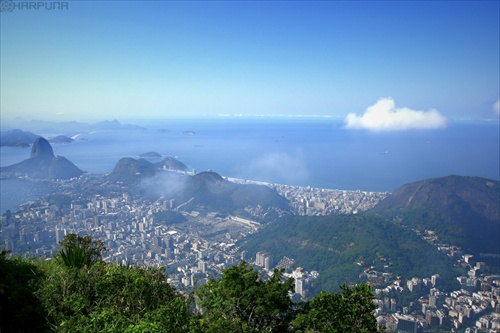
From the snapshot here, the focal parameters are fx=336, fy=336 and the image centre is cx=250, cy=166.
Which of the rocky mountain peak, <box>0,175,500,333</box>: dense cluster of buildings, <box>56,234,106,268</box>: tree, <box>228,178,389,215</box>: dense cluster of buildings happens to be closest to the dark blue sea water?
the rocky mountain peak

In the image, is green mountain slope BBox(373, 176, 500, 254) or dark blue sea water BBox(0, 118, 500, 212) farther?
dark blue sea water BBox(0, 118, 500, 212)

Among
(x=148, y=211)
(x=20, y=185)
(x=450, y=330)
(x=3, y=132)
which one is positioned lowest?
(x=450, y=330)

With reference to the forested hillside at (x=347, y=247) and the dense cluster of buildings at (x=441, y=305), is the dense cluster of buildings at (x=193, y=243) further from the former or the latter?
the forested hillside at (x=347, y=247)

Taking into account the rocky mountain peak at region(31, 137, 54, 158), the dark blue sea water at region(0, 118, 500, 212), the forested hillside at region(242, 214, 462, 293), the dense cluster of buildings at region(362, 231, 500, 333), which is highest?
the rocky mountain peak at region(31, 137, 54, 158)

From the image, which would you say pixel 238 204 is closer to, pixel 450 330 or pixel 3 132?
pixel 450 330

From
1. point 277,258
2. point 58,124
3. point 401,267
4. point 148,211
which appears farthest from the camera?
point 58,124

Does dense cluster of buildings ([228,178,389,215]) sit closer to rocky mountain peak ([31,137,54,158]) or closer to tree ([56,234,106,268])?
tree ([56,234,106,268])

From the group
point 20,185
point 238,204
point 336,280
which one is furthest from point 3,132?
point 336,280

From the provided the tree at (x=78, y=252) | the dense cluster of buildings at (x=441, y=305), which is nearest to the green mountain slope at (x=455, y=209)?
the dense cluster of buildings at (x=441, y=305)
